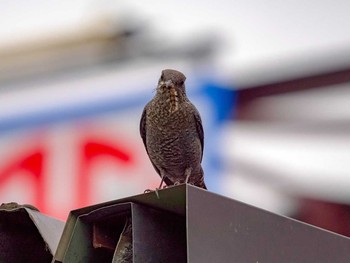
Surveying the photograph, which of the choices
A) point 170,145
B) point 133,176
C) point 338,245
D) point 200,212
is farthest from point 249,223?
point 133,176

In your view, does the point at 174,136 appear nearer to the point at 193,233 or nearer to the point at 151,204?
the point at 151,204

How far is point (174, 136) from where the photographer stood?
3.72m

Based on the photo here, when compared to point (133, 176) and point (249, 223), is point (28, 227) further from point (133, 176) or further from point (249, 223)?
point (133, 176)

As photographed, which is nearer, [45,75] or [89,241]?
[89,241]

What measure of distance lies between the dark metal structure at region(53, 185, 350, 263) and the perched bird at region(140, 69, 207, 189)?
1.80 metres

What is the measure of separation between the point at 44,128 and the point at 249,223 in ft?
17.4

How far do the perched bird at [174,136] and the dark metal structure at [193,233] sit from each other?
70.9 inches

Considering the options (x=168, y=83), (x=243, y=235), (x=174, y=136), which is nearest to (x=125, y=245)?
(x=243, y=235)

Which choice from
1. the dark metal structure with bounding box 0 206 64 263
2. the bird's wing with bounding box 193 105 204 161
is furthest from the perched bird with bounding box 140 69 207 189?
the dark metal structure with bounding box 0 206 64 263

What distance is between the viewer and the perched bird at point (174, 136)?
360 centimetres

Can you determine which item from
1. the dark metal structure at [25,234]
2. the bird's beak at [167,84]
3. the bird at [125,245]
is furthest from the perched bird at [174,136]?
the bird at [125,245]

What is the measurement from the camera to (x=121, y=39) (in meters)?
6.71

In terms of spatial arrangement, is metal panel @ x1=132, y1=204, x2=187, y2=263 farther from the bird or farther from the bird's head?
the bird's head

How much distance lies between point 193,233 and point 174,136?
7.42 feet
